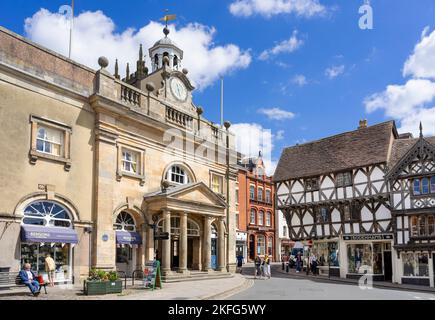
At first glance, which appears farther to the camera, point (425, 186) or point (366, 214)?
point (366, 214)

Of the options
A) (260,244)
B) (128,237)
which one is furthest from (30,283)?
(260,244)

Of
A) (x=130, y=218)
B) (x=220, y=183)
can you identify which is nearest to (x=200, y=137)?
(x=220, y=183)

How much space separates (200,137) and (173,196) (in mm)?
5458

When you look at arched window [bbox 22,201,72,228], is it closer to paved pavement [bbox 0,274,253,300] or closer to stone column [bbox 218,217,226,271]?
paved pavement [bbox 0,274,253,300]

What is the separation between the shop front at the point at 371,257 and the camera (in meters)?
30.1

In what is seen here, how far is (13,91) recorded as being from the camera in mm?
17219

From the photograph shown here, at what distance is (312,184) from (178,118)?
13611 millimetres

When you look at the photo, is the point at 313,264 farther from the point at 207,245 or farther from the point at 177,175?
the point at 177,175

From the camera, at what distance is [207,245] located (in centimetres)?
2470

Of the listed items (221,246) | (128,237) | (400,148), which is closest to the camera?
(128,237)

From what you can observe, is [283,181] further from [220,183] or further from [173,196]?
[173,196]

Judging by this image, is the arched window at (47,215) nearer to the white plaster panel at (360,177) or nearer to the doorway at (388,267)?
the white plaster panel at (360,177)

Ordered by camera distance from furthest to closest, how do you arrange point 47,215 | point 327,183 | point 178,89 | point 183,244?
1. point 327,183
2. point 178,89
3. point 183,244
4. point 47,215

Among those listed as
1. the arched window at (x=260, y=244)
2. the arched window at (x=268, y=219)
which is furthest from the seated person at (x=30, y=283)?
the arched window at (x=268, y=219)
